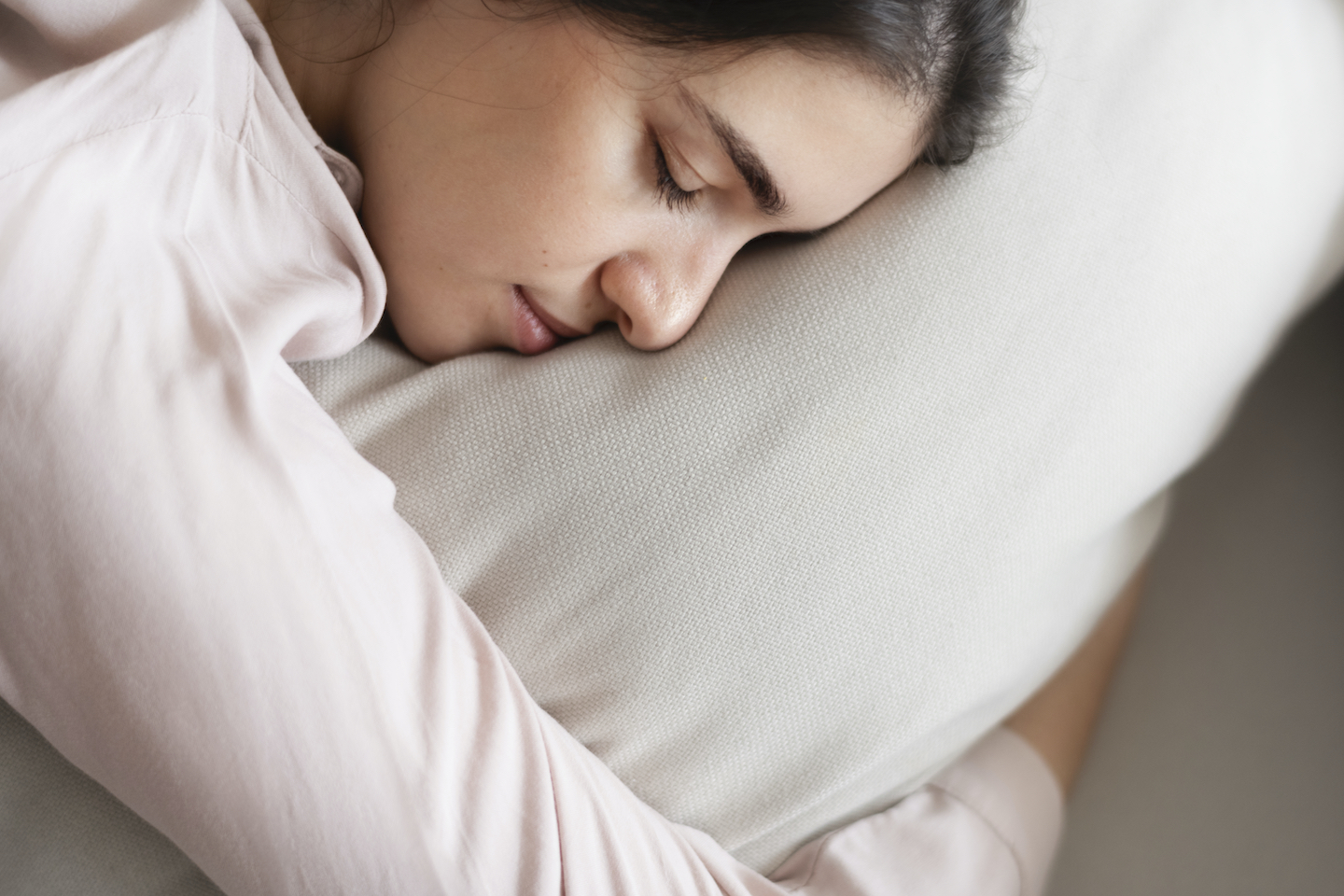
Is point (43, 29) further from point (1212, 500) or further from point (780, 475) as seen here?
point (1212, 500)

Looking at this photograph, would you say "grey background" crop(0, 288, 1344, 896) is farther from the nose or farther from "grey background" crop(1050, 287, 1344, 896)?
the nose

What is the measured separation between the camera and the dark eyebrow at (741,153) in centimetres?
58

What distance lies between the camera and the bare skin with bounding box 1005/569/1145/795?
2.89 feet

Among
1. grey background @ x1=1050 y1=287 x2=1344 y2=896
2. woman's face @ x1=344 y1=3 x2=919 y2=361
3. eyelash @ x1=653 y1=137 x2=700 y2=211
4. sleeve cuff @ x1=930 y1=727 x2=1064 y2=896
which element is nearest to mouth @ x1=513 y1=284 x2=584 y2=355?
woman's face @ x1=344 y1=3 x2=919 y2=361

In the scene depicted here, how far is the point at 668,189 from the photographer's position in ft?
2.02

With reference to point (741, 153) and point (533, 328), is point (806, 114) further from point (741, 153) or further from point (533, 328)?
point (533, 328)

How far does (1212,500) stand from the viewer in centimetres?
108

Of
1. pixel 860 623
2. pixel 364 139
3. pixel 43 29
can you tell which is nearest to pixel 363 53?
pixel 364 139

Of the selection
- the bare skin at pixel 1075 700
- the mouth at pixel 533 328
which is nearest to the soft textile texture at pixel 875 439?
the mouth at pixel 533 328

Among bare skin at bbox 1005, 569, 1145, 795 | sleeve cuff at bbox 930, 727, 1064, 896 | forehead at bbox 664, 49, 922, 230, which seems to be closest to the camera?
forehead at bbox 664, 49, 922, 230

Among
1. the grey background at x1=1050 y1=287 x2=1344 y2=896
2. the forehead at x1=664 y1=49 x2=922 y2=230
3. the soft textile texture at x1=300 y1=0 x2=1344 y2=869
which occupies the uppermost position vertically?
the forehead at x1=664 y1=49 x2=922 y2=230

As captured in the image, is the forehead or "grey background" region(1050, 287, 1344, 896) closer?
the forehead

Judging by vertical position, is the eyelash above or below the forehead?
below

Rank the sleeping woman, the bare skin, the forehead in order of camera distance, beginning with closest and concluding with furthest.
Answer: the sleeping woman
the forehead
the bare skin
